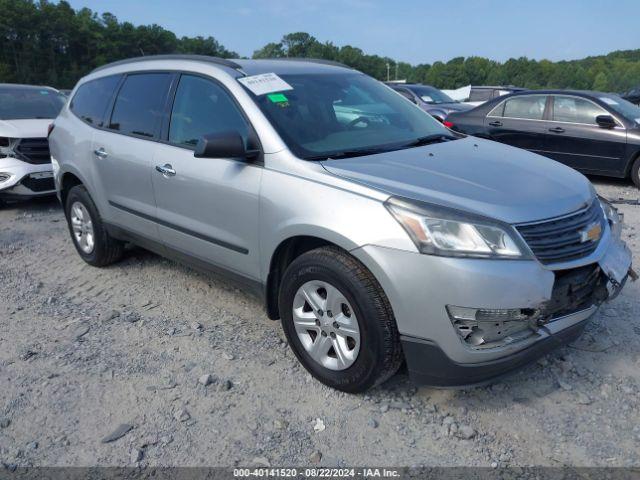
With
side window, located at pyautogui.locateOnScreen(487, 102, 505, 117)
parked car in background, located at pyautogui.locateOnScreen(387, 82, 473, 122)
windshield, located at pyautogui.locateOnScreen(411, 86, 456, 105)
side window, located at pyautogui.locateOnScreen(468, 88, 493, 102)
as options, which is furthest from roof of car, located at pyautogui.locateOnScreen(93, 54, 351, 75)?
side window, located at pyautogui.locateOnScreen(468, 88, 493, 102)

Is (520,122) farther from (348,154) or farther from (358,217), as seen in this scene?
(358,217)

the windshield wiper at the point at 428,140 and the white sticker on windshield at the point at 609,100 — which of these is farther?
the white sticker on windshield at the point at 609,100

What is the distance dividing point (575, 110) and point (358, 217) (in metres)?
6.95

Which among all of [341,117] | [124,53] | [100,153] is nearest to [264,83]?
[341,117]

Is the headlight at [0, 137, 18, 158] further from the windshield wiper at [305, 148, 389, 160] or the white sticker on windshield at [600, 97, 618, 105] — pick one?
the white sticker on windshield at [600, 97, 618, 105]

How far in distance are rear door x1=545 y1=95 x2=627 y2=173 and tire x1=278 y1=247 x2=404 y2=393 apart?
656cm

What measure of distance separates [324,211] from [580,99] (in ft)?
23.1

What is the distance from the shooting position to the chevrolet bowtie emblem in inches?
108

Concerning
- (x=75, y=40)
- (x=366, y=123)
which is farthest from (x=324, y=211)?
(x=75, y=40)

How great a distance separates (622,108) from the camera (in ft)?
26.9

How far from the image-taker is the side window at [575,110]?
811 cm

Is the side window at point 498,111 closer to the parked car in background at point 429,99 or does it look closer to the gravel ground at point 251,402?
the parked car in background at point 429,99

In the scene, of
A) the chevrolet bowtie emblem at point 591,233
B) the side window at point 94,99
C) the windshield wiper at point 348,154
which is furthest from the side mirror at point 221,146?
the side window at point 94,99

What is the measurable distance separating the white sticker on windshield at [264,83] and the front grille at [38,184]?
4761mm
